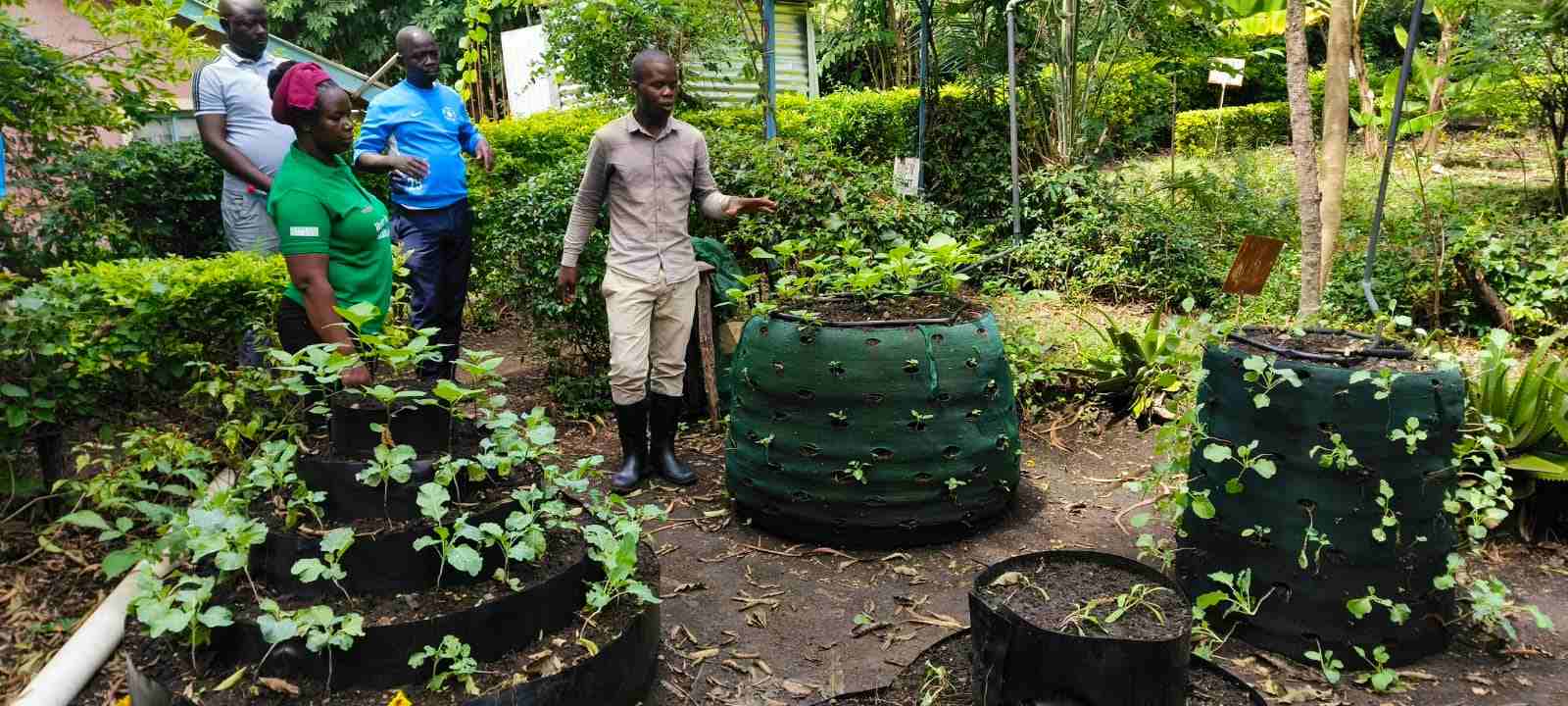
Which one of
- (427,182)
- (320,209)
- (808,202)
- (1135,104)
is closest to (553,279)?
(427,182)

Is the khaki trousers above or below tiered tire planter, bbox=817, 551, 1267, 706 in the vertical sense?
above

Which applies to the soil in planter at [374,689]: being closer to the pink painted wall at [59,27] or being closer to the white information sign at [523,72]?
the pink painted wall at [59,27]

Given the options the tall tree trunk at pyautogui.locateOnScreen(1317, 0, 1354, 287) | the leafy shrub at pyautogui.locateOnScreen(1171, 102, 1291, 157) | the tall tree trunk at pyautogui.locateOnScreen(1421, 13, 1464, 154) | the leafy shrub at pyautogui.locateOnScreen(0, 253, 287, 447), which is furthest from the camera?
the leafy shrub at pyautogui.locateOnScreen(1171, 102, 1291, 157)

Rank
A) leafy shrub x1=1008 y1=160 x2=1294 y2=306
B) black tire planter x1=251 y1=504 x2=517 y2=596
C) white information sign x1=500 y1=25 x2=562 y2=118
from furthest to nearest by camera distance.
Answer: white information sign x1=500 y1=25 x2=562 y2=118 < leafy shrub x1=1008 y1=160 x2=1294 y2=306 < black tire planter x1=251 y1=504 x2=517 y2=596

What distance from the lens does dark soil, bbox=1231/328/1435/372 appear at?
123 inches

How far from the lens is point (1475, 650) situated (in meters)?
3.28

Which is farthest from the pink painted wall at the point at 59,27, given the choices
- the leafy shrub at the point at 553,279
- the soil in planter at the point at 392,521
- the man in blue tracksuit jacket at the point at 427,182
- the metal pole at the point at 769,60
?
the soil in planter at the point at 392,521

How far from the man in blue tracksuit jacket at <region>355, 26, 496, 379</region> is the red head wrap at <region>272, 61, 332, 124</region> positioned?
187 cm

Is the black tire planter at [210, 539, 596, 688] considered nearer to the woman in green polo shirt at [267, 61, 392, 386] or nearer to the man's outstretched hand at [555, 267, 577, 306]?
the woman in green polo shirt at [267, 61, 392, 386]

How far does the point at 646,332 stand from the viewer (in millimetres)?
4758

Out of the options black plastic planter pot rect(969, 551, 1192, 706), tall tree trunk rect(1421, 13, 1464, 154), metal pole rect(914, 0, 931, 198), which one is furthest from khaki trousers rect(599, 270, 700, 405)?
tall tree trunk rect(1421, 13, 1464, 154)

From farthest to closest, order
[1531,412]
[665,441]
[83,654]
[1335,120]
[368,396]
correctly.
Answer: [1335,120], [665,441], [1531,412], [83,654], [368,396]

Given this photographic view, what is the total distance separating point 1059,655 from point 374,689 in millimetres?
1714

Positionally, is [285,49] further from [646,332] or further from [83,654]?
[83,654]
